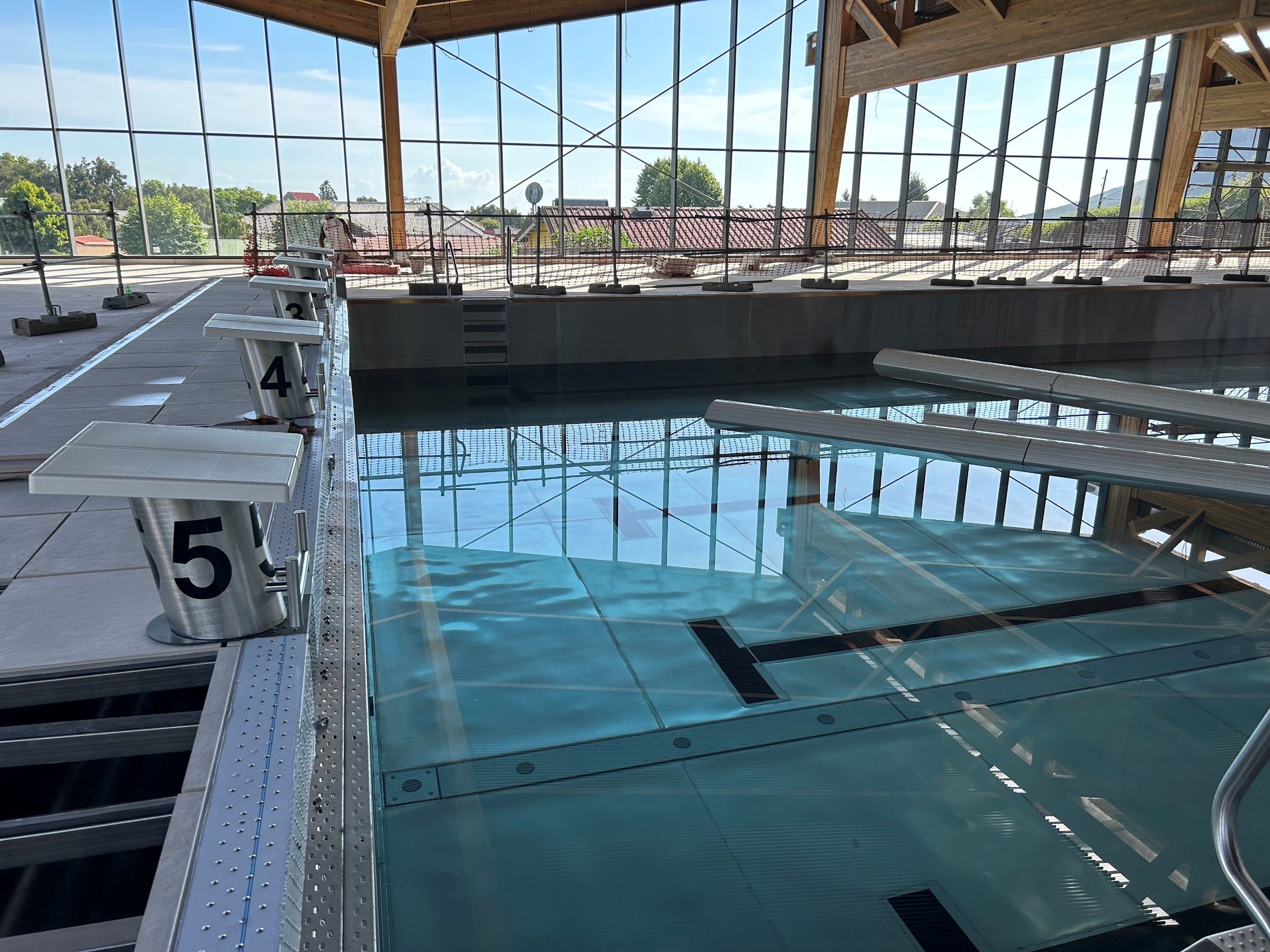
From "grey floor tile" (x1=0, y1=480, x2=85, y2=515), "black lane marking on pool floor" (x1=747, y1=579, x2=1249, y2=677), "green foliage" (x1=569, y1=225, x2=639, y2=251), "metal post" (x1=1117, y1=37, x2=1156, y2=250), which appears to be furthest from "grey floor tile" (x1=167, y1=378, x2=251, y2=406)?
"metal post" (x1=1117, y1=37, x2=1156, y2=250)

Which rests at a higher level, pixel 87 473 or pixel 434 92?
pixel 434 92

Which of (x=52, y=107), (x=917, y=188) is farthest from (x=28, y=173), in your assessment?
(x=917, y=188)

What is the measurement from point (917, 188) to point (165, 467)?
23.3 m

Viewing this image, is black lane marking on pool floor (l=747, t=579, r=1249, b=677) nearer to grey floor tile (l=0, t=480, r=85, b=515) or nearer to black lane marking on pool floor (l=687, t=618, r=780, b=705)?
black lane marking on pool floor (l=687, t=618, r=780, b=705)

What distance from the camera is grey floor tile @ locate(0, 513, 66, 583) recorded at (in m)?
2.89

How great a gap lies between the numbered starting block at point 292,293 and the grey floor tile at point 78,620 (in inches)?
115

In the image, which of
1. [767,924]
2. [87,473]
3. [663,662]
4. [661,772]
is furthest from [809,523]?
[87,473]

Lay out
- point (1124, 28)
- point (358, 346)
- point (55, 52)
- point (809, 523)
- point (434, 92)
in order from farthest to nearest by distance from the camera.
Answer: point (434, 92), point (55, 52), point (1124, 28), point (358, 346), point (809, 523)

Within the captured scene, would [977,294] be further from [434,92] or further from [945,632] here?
Answer: [434,92]

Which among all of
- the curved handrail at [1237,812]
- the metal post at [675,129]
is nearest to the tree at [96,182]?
the metal post at [675,129]

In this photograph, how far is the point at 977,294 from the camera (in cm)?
1336

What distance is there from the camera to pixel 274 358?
423cm

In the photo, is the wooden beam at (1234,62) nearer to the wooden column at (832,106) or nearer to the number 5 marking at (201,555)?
the wooden column at (832,106)

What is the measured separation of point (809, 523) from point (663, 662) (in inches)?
94.0
